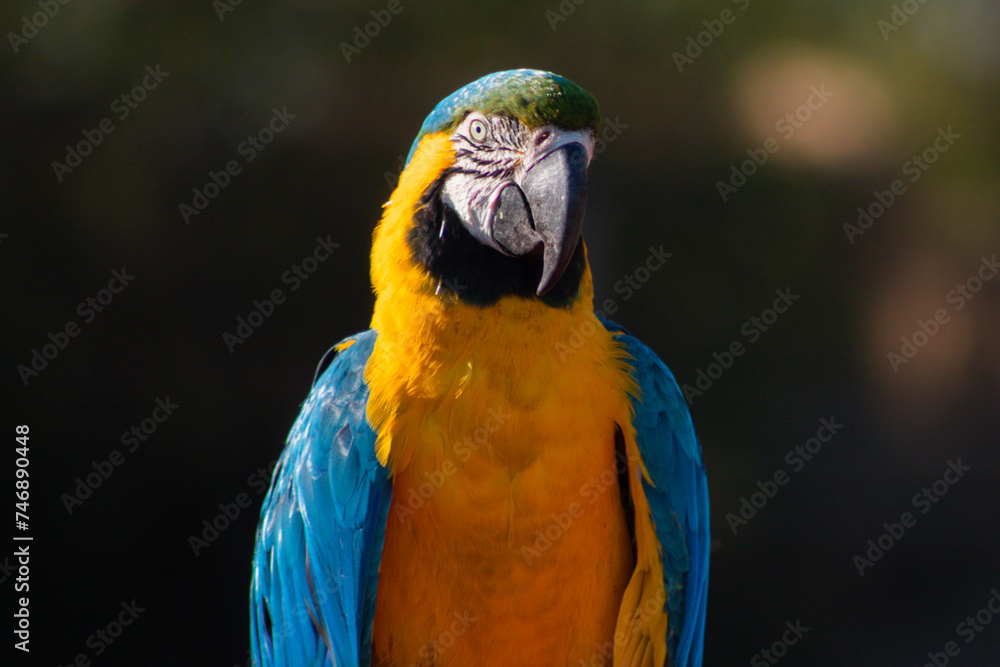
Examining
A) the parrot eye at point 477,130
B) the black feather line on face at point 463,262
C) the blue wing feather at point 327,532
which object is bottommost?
the blue wing feather at point 327,532

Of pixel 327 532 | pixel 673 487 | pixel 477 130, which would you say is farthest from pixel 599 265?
pixel 327 532

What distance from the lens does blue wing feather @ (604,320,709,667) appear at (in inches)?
68.1

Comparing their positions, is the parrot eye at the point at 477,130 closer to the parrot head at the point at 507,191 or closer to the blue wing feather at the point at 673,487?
the parrot head at the point at 507,191

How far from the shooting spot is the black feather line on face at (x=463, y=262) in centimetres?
158

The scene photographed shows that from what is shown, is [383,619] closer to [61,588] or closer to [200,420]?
[200,420]

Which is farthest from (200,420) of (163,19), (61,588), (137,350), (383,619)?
(383,619)

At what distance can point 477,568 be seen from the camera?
1.62 meters

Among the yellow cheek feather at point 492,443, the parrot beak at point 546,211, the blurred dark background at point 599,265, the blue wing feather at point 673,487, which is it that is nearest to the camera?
the parrot beak at point 546,211

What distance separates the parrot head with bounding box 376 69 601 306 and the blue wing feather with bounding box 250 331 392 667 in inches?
12.8

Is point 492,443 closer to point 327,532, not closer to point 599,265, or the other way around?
point 327,532

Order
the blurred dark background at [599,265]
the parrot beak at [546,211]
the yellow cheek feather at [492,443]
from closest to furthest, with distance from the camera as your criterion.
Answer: the parrot beak at [546,211] → the yellow cheek feather at [492,443] → the blurred dark background at [599,265]

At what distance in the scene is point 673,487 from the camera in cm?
175

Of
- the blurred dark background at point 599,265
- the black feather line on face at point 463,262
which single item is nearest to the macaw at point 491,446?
the black feather line on face at point 463,262

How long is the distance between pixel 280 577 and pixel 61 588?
248cm
